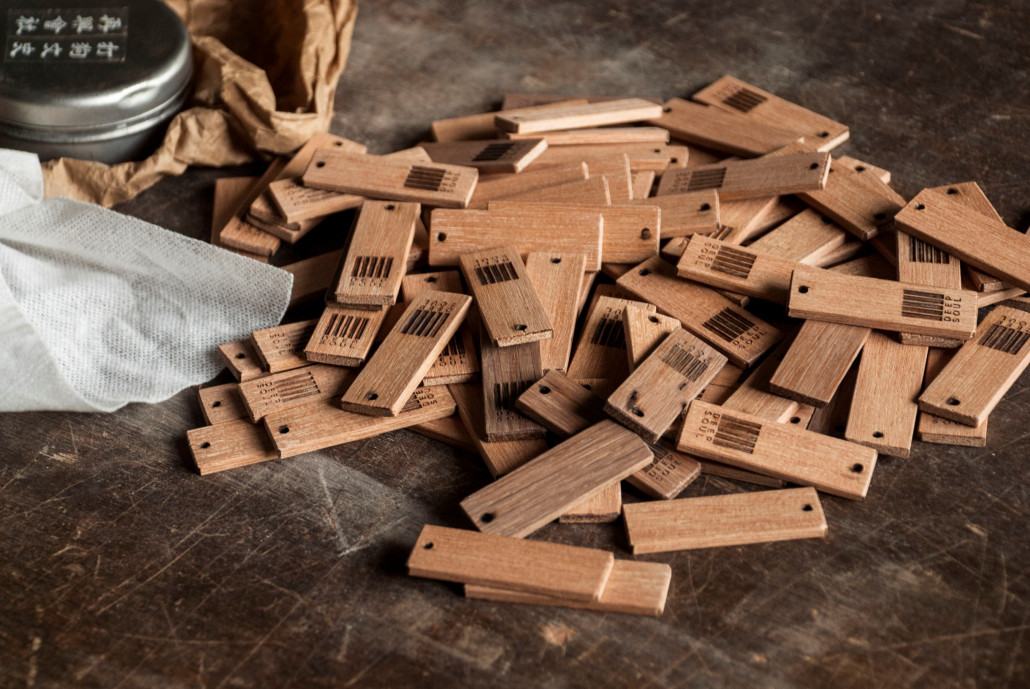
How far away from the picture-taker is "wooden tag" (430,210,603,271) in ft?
6.82

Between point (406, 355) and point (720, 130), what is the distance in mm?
1218

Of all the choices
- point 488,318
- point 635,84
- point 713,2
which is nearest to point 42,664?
point 488,318

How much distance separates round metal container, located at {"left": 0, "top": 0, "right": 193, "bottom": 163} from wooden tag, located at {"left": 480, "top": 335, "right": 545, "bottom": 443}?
1.15m

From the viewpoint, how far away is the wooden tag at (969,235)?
200cm

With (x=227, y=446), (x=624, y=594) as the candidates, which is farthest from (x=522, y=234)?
(x=624, y=594)

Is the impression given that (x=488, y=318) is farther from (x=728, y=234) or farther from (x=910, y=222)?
(x=910, y=222)

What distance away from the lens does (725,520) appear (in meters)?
1.64

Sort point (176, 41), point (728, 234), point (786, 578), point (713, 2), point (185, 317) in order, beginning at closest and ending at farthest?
1. point (786, 578)
2. point (185, 317)
3. point (728, 234)
4. point (176, 41)
5. point (713, 2)

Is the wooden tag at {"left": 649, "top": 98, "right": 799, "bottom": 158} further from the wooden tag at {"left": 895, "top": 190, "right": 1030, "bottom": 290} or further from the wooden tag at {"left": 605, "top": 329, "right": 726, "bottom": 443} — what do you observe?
the wooden tag at {"left": 605, "top": 329, "right": 726, "bottom": 443}

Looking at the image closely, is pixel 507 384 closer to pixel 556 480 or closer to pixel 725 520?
pixel 556 480

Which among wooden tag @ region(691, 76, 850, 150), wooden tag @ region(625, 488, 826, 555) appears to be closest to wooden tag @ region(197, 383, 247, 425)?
wooden tag @ region(625, 488, 826, 555)

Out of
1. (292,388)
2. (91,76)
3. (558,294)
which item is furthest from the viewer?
(91,76)

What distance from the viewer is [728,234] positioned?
2.17 m

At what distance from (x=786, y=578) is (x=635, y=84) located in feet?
5.82
